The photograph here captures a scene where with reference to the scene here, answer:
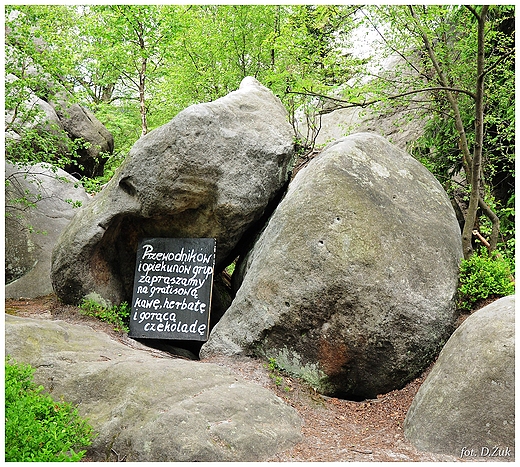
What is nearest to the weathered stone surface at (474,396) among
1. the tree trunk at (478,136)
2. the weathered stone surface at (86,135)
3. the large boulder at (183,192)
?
the tree trunk at (478,136)

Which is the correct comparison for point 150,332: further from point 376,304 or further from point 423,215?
point 423,215

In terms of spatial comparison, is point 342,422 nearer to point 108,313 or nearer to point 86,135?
point 108,313

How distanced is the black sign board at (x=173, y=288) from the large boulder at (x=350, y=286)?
89cm

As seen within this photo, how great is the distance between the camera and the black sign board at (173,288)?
7.21 metres

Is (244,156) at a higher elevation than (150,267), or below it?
higher

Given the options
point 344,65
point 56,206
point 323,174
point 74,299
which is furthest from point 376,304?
point 56,206

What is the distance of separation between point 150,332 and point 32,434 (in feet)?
12.7

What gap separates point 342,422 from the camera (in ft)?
17.0

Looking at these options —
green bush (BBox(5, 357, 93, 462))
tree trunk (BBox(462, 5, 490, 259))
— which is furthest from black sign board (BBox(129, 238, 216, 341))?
tree trunk (BBox(462, 5, 490, 259))

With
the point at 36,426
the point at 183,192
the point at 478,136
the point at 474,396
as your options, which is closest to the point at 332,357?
the point at 474,396

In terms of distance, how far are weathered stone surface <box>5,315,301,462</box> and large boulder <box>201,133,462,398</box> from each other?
100cm

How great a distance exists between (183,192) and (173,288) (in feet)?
4.92

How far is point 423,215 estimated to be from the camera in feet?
21.1

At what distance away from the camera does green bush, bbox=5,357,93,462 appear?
132 inches
